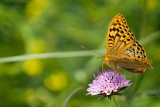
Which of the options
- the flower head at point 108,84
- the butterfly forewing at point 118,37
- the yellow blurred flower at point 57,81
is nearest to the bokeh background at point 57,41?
the yellow blurred flower at point 57,81

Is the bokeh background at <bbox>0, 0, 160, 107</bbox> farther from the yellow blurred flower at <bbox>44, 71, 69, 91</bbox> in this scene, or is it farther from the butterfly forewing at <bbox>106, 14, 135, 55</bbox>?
the butterfly forewing at <bbox>106, 14, 135, 55</bbox>

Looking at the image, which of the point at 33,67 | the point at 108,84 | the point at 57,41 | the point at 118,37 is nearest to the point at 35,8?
the point at 57,41

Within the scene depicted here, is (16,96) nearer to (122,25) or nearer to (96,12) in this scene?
(96,12)

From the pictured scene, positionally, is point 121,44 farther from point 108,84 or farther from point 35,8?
point 35,8

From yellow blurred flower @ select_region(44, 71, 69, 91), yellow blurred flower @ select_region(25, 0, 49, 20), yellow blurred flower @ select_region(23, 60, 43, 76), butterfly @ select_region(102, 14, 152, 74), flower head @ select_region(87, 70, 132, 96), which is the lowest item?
flower head @ select_region(87, 70, 132, 96)

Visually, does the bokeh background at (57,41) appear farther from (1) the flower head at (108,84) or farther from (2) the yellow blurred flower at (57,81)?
(1) the flower head at (108,84)

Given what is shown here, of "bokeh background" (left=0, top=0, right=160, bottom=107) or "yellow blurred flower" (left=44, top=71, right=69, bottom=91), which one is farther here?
"yellow blurred flower" (left=44, top=71, right=69, bottom=91)

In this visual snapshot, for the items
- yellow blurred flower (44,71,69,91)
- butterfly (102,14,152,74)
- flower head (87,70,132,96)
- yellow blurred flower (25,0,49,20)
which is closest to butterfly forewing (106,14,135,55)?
butterfly (102,14,152,74)

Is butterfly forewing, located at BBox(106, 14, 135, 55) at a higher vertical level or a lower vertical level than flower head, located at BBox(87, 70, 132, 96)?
higher
